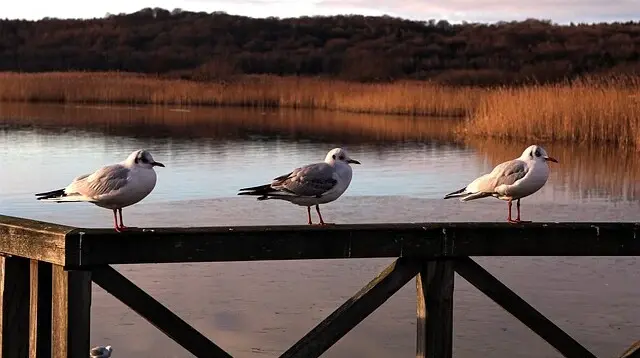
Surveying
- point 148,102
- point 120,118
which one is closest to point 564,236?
point 120,118

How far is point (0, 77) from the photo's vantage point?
38531 millimetres

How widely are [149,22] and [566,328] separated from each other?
3164 inches

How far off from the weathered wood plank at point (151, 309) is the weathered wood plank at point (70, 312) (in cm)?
6

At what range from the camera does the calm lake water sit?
271 inches

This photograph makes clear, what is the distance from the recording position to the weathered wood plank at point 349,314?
4.23 metres

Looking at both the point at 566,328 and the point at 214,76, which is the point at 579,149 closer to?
the point at 566,328

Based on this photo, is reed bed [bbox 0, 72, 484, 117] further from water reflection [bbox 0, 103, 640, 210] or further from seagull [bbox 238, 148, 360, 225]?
seagull [bbox 238, 148, 360, 225]

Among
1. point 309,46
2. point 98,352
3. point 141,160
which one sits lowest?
point 98,352

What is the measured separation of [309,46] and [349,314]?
72.9 m

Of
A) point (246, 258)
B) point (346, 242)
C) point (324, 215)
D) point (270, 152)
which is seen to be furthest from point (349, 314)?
point (270, 152)

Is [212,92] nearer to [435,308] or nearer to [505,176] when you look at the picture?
[505,176]

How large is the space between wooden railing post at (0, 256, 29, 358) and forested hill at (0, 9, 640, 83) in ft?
133

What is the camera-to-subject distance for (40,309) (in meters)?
4.01

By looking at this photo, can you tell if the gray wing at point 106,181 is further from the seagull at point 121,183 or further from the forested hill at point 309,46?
the forested hill at point 309,46
